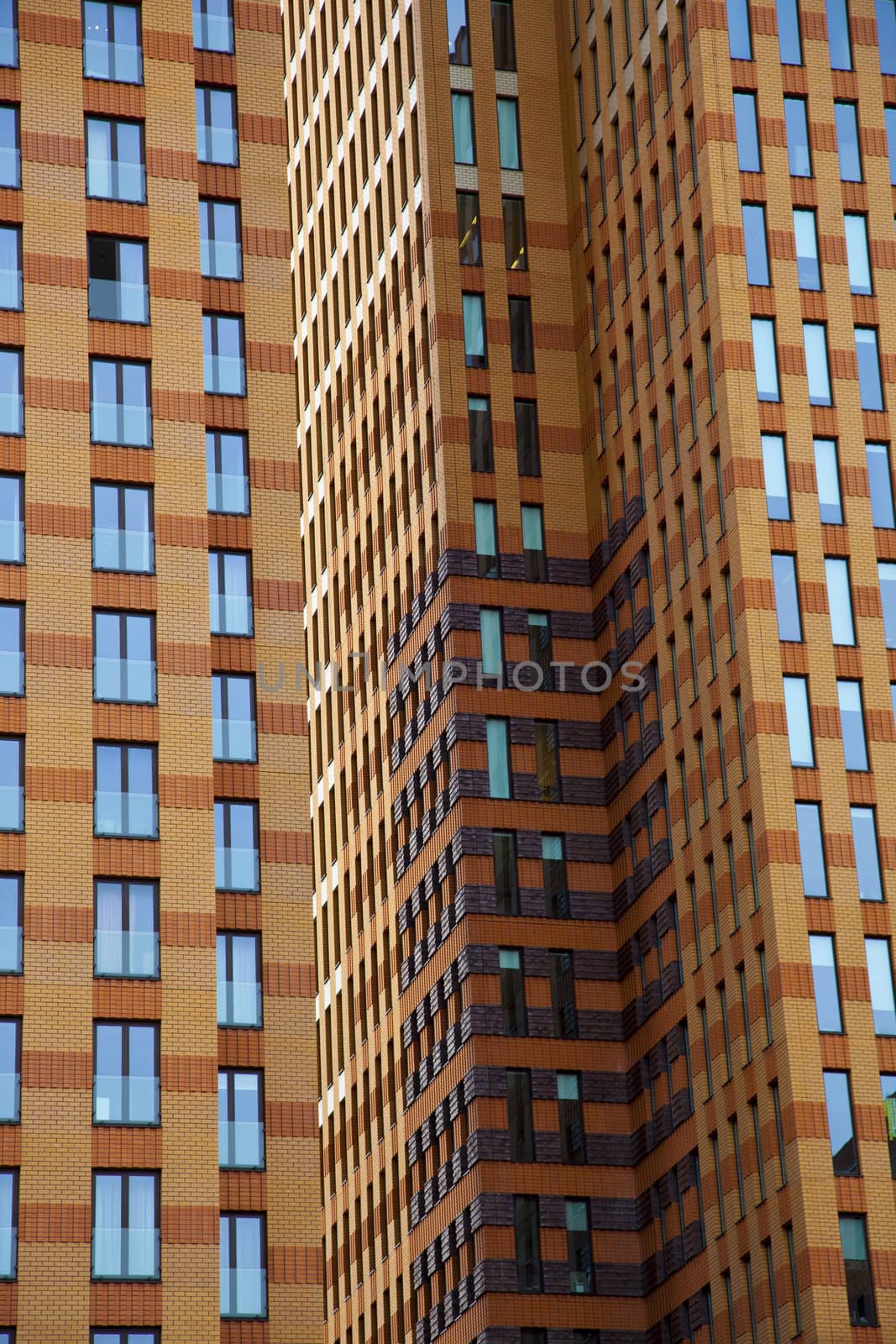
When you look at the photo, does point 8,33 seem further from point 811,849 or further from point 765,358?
point 811,849

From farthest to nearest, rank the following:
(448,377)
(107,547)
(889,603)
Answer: (448,377) < (889,603) < (107,547)

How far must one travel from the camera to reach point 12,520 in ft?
234

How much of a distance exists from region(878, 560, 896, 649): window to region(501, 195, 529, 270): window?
884 inches

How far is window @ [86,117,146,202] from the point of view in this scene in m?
75.2

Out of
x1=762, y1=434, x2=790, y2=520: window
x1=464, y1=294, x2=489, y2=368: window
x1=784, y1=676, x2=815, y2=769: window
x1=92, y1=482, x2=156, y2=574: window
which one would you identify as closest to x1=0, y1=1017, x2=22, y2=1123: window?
x1=92, y1=482, x2=156, y2=574: window

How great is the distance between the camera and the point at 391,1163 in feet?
344

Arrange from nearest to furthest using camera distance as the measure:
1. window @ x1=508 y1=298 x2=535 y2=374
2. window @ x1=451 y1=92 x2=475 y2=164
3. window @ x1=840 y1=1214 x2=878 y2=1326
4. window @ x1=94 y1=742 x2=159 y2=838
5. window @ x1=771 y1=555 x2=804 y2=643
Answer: window @ x1=94 y1=742 x2=159 y2=838 < window @ x1=840 y1=1214 x2=878 y2=1326 < window @ x1=771 y1=555 x2=804 y2=643 < window @ x1=508 y1=298 x2=535 y2=374 < window @ x1=451 y1=92 x2=475 y2=164

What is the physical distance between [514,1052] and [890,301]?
91.2ft

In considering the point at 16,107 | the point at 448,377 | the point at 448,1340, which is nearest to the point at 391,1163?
the point at 448,1340

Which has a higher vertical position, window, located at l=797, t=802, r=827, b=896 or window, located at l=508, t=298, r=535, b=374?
window, located at l=508, t=298, r=535, b=374

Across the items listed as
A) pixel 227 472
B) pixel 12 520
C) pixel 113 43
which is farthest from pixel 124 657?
pixel 113 43

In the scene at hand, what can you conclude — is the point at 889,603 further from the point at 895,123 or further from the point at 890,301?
the point at 895,123

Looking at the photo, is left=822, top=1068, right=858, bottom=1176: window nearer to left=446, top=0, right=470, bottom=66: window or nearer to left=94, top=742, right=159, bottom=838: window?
left=94, top=742, right=159, bottom=838: window

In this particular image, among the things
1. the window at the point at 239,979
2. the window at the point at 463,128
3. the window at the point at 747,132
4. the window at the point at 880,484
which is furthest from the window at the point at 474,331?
the window at the point at 239,979
